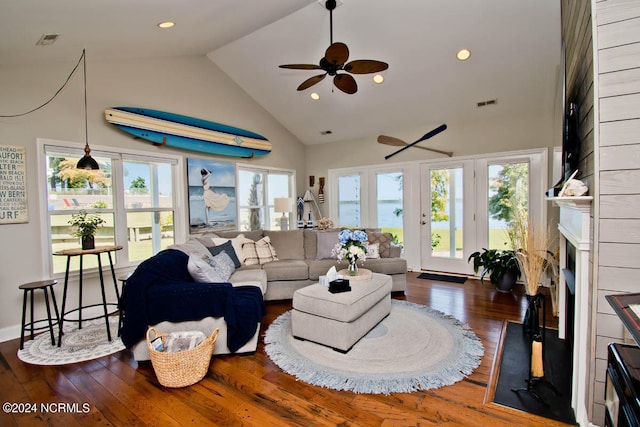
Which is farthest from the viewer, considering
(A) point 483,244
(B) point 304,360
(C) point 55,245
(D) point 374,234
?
(A) point 483,244

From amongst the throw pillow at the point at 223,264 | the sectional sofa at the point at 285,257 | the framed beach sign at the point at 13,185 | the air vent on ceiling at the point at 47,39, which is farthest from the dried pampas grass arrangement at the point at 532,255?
the framed beach sign at the point at 13,185

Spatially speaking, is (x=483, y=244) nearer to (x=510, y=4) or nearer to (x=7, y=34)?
(x=510, y=4)

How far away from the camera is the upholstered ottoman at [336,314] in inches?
104

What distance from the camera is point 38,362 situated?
8.48ft

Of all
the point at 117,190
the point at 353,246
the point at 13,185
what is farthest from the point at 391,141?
the point at 13,185

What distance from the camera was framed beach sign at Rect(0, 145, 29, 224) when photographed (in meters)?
3.02

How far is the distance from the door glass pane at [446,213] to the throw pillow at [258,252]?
292 cm

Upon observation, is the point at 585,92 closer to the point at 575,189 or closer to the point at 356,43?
the point at 575,189

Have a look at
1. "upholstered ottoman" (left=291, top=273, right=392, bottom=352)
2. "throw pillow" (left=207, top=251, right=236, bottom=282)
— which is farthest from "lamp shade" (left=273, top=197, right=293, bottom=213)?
"upholstered ottoman" (left=291, top=273, right=392, bottom=352)

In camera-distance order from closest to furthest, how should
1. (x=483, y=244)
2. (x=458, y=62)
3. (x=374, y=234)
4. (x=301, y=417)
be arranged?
(x=301, y=417) < (x=458, y=62) < (x=374, y=234) < (x=483, y=244)

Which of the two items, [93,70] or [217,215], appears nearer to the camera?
[93,70]

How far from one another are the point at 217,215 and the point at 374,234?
Result: 2575 millimetres

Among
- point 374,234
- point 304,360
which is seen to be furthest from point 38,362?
point 374,234

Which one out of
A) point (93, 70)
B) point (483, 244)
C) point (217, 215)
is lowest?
point (483, 244)
